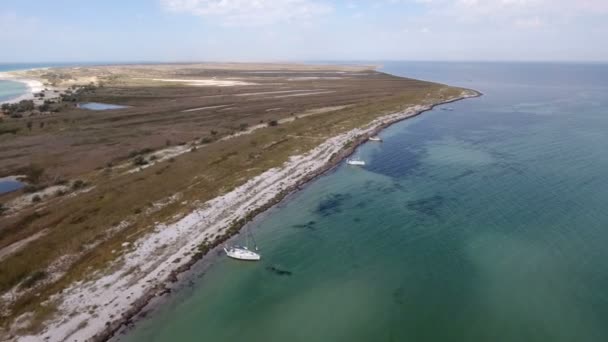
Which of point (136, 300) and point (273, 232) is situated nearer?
point (136, 300)

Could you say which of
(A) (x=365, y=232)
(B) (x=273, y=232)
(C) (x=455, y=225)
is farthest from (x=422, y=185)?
(B) (x=273, y=232)

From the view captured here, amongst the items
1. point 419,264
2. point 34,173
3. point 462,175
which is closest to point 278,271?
point 419,264

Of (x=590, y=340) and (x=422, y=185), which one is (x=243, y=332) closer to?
(x=590, y=340)

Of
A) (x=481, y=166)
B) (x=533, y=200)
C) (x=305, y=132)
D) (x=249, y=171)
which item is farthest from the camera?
(x=305, y=132)

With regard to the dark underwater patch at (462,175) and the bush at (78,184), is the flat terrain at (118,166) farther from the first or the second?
the dark underwater patch at (462,175)

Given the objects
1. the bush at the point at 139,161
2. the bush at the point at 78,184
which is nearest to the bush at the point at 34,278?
the bush at the point at 78,184

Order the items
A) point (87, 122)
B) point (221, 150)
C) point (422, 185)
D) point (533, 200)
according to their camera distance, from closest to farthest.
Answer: point (533, 200), point (422, 185), point (221, 150), point (87, 122)

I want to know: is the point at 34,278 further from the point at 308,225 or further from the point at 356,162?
the point at 356,162
